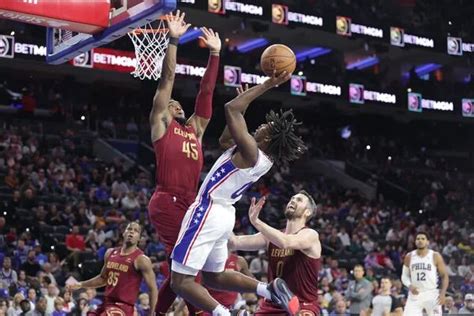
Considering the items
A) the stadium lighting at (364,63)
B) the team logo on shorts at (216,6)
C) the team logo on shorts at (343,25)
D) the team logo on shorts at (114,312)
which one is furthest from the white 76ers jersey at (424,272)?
the stadium lighting at (364,63)

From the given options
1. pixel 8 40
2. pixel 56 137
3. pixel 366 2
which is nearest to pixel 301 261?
pixel 8 40

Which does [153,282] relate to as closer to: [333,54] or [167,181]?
[167,181]

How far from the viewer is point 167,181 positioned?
745cm

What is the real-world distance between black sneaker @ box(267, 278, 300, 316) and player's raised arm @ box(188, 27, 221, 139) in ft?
5.45

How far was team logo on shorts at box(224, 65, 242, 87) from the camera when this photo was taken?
24.1 meters

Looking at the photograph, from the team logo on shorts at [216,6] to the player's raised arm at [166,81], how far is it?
50.7ft

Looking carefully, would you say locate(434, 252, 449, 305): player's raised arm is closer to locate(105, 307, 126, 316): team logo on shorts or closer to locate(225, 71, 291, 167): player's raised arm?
locate(105, 307, 126, 316): team logo on shorts

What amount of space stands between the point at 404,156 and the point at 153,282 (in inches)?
958

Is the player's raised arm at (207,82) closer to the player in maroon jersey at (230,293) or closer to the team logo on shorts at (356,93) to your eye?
the player in maroon jersey at (230,293)

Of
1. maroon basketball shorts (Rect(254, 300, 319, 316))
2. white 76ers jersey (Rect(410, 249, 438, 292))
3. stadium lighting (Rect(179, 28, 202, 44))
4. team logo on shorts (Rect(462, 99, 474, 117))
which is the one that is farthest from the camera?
team logo on shorts (Rect(462, 99, 474, 117))

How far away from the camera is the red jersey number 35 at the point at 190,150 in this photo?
7.50 metres

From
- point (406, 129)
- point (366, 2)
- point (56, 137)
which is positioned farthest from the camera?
point (406, 129)

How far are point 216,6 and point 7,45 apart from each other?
5585mm

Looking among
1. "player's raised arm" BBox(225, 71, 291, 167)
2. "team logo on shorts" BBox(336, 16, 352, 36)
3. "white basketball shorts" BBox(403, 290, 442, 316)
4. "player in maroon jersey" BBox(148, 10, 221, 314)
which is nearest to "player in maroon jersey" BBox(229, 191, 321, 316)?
"player in maroon jersey" BBox(148, 10, 221, 314)
